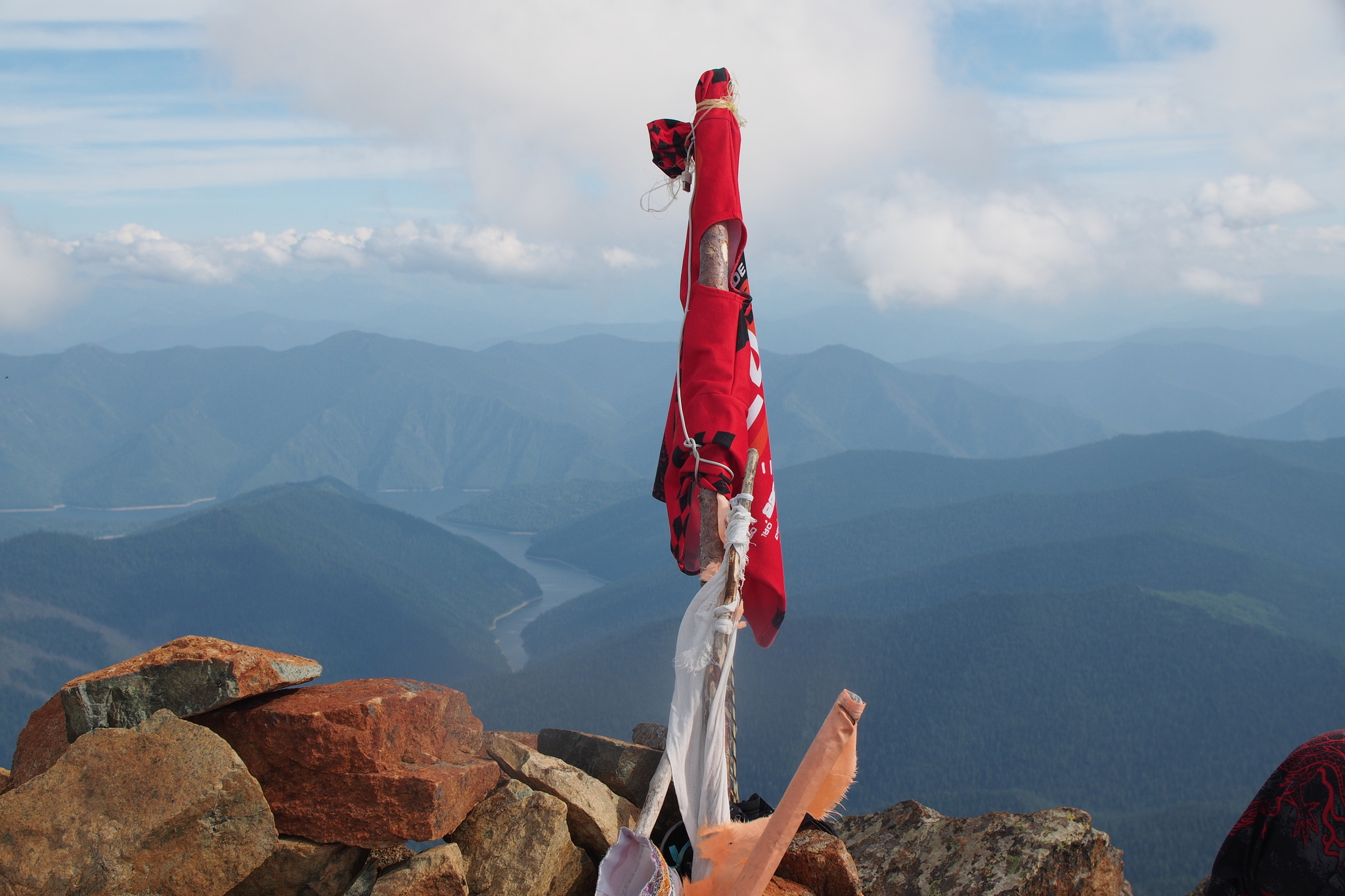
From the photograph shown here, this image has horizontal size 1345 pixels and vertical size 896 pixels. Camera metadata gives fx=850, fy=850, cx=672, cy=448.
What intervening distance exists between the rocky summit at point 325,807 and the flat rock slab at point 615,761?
14mm

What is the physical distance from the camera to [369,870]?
176 inches

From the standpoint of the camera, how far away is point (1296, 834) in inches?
140

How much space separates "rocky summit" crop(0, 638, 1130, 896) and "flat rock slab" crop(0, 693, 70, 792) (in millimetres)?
13

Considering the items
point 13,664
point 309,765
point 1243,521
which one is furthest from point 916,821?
point 1243,521

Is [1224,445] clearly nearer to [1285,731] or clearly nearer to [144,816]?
[1285,731]

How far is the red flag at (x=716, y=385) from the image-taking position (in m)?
4.47

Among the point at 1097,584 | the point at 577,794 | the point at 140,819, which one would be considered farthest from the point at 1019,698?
the point at 140,819

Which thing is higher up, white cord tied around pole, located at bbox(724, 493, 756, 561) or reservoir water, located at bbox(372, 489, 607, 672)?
white cord tied around pole, located at bbox(724, 493, 756, 561)

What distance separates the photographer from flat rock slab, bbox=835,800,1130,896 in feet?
16.2

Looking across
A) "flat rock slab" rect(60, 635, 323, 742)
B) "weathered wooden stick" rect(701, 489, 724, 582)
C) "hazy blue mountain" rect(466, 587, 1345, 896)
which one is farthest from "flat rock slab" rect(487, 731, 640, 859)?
"hazy blue mountain" rect(466, 587, 1345, 896)

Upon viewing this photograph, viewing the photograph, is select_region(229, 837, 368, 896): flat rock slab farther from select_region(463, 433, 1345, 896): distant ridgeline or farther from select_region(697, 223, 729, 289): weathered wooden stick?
select_region(463, 433, 1345, 896): distant ridgeline

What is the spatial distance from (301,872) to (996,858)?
3.94 metres

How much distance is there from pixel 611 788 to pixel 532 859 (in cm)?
95

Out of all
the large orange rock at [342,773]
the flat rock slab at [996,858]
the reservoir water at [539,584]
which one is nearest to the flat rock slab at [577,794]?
the large orange rock at [342,773]
